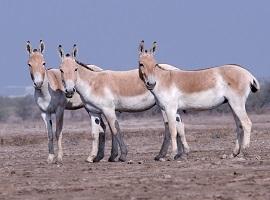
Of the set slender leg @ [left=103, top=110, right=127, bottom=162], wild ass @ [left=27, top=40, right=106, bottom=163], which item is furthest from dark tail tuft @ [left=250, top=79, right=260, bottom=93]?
wild ass @ [left=27, top=40, right=106, bottom=163]

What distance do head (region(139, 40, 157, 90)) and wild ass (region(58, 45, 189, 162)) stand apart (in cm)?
95

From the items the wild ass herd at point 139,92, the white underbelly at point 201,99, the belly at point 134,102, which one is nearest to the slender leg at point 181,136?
the wild ass herd at point 139,92

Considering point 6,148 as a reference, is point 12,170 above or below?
above

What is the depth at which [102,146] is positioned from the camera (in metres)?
22.1

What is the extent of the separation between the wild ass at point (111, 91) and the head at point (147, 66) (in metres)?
0.95

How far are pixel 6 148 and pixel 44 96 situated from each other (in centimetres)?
893

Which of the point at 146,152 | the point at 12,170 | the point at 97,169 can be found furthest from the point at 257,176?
the point at 146,152

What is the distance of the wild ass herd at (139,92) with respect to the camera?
20234mm

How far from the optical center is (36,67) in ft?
70.1

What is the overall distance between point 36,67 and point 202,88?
12.1ft

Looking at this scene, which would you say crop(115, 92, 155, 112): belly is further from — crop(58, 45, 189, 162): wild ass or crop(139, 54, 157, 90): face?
crop(139, 54, 157, 90): face

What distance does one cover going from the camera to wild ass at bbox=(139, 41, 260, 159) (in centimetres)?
2014

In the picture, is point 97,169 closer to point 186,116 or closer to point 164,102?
point 164,102

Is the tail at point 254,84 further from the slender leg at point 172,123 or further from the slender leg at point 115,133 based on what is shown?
the slender leg at point 115,133
